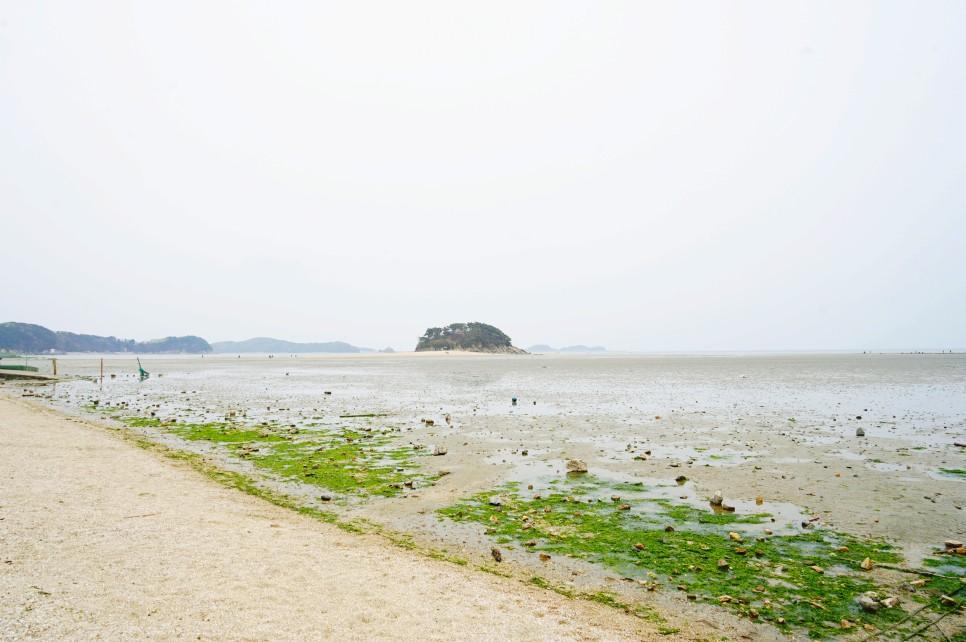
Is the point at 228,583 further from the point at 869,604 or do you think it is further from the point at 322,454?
the point at 322,454

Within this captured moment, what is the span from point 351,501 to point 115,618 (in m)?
7.63

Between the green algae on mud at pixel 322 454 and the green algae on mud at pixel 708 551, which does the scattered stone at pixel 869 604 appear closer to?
the green algae on mud at pixel 708 551

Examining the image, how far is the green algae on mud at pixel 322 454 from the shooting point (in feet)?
53.4

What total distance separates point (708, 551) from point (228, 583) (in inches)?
384

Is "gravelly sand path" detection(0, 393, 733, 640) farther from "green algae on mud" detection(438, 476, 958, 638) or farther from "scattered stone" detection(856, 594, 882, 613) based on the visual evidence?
"scattered stone" detection(856, 594, 882, 613)

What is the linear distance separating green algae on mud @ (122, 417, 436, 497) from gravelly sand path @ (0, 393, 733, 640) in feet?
11.2

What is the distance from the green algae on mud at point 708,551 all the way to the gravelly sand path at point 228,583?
190cm

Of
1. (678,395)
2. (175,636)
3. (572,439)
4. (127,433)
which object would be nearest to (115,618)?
(175,636)

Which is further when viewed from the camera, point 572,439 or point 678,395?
point 678,395

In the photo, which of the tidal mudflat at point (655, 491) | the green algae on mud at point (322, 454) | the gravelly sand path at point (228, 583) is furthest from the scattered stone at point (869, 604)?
the green algae on mud at point (322, 454)

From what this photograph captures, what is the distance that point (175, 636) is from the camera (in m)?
6.62

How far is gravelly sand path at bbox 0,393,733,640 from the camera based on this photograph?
7.01m

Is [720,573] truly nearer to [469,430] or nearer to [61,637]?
[61,637]

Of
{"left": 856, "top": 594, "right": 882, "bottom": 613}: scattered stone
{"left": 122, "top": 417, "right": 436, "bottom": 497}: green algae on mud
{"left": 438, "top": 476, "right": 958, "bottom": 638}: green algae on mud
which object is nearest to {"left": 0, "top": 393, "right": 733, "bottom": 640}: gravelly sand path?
{"left": 438, "top": 476, "right": 958, "bottom": 638}: green algae on mud
